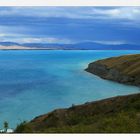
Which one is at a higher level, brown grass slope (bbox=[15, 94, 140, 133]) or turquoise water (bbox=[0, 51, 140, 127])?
turquoise water (bbox=[0, 51, 140, 127])

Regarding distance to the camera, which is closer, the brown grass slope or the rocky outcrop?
the brown grass slope

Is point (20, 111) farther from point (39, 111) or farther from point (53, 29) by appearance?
point (53, 29)
